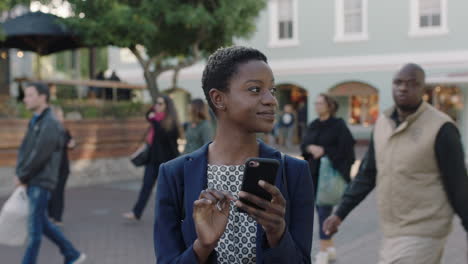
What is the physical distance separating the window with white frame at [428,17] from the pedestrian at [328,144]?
16.9 metres

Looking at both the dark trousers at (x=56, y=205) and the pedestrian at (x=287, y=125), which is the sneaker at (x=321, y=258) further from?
the pedestrian at (x=287, y=125)

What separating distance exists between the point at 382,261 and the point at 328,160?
9.73 ft

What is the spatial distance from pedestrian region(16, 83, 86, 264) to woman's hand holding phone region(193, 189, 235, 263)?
13.1ft

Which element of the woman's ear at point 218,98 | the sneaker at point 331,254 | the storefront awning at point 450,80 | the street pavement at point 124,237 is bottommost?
the street pavement at point 124,237

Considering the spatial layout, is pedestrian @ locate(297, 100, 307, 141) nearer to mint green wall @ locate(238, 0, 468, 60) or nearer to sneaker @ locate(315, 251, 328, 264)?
mint green wall @ locate(238, 0, 468, 60)

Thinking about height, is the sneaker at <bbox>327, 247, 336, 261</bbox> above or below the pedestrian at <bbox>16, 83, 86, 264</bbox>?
below

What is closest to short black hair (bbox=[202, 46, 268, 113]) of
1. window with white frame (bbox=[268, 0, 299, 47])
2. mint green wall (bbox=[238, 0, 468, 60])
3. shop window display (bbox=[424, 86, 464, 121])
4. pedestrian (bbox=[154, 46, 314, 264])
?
pedestrian (bbox=[154, 46, 314, 264])

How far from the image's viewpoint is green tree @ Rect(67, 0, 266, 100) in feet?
41.0

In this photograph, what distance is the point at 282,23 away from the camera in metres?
25.6

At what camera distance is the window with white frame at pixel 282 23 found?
2539cm

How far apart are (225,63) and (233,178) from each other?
390 mm

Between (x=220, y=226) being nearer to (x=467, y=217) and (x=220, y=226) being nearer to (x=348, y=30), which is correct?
(x=467, y=217)

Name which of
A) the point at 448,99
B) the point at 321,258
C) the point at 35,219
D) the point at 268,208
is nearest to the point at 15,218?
the point at 35,219

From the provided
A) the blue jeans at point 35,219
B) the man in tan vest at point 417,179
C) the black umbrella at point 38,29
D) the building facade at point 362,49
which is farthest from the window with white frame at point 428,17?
the man in tan vest at point 417,179
